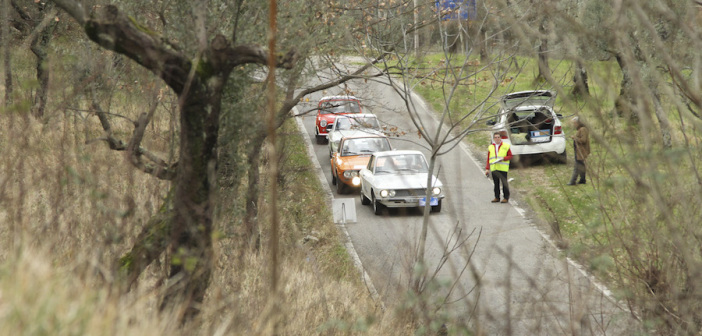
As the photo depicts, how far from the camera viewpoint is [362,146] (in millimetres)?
20078

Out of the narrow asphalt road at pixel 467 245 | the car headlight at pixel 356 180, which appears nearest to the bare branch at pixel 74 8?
the narrow asphalt road at pixel 467 245

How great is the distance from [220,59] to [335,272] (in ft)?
23.9

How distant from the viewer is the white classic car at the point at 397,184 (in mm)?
16578

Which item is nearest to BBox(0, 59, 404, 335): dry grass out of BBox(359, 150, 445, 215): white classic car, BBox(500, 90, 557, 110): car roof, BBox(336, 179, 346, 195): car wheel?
BBox(500, 90, 557, 110): car roof

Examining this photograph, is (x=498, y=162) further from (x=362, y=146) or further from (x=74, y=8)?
(x=74, y=8)

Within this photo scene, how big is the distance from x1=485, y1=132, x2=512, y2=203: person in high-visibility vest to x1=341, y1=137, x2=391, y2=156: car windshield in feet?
11.8

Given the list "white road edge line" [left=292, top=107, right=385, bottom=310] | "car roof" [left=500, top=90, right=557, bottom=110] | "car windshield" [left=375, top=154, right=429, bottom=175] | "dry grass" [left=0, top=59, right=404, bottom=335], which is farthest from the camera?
"car windshield" [left=375, top=154, right=429, bottom=175]

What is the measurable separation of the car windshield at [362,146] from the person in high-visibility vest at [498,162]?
11.8 ft

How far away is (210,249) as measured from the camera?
17.8 ft

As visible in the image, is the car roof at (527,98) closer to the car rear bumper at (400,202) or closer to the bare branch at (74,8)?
the car rear bumper at (400,202)

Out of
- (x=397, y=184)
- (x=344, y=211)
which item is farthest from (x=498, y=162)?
(x=344, y=211)

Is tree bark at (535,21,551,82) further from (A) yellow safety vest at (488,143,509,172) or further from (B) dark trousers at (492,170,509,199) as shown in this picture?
(B) dark trousers at (492,170,509,199)

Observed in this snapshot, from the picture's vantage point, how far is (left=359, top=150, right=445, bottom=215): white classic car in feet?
54.4

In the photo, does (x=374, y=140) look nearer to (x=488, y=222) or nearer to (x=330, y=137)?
(x=330, y=137)
